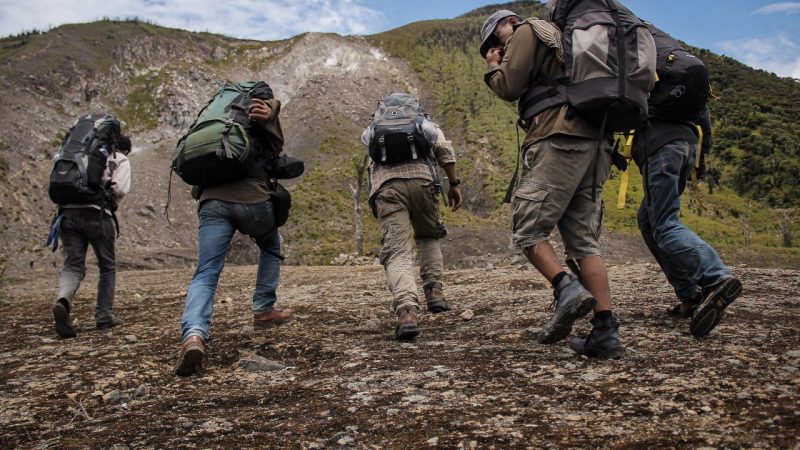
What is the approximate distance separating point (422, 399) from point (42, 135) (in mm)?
43588

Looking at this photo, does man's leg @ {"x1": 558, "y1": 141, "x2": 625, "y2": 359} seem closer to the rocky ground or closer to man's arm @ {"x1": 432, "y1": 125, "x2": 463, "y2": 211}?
the rocky ground

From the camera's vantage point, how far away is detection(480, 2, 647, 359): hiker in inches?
136

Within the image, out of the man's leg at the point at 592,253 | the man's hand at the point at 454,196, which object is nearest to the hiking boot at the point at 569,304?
the man's leg at the point at 592,253

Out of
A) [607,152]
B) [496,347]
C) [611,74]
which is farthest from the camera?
[496,347]

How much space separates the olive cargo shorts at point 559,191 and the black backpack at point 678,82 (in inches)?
33.0

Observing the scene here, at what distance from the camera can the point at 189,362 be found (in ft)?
12.7

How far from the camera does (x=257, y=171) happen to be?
4527 millimetres

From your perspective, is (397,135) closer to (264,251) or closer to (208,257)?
(264,251)

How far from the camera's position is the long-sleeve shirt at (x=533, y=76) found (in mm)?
3455

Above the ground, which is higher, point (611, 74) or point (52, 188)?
point (611, 74)

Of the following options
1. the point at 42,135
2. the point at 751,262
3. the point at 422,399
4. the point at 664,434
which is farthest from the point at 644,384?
the point at 42,135

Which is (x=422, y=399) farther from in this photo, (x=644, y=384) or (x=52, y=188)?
(x=52, y=188)

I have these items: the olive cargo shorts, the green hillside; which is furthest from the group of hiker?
the green hillside

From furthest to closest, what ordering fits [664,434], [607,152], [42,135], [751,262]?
[42,135]
[751,262]
[607,152]
[664,434]
